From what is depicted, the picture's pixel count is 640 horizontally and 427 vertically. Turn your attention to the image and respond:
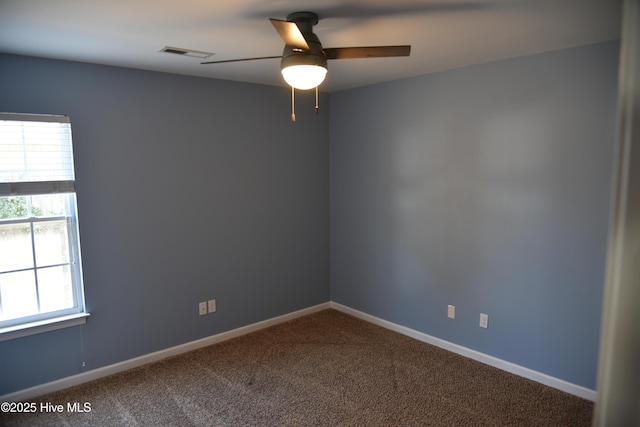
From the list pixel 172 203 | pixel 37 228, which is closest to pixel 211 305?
pixel 172 203

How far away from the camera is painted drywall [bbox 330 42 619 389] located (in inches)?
110

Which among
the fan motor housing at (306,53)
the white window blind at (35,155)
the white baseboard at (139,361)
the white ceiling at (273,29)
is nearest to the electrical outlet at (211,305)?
the white baseboard at (139,361)

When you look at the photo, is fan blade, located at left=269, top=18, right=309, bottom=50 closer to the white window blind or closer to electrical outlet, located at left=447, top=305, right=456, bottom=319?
the white window blind

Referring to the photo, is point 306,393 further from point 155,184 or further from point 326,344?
point 155,184

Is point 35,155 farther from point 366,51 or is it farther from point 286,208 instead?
point 366,51

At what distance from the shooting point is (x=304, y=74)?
2051mm

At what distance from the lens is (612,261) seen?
1.14 m

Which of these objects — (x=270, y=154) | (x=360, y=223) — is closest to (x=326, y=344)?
(x=360, y=223)

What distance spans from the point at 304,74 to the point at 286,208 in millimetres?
2356

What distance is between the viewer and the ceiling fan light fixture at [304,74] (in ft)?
6.66

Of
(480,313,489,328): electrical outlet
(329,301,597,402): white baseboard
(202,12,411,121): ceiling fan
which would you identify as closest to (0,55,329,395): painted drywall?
(329,301,597,402): white baseboard

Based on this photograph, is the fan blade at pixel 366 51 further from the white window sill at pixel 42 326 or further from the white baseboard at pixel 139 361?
the white baseboard at pixel 139 361

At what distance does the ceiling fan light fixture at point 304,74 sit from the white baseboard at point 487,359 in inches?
92.8

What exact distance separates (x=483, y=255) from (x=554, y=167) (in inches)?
34.6
